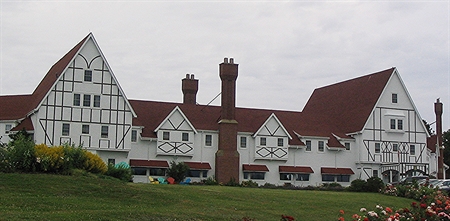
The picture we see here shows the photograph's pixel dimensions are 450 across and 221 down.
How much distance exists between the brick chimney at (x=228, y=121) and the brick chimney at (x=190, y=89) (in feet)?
30.7

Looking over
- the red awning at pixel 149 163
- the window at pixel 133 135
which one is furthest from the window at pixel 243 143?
the window at pixel 133 135

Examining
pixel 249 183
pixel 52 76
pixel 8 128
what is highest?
pixel 52 76

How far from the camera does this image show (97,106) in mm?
55031

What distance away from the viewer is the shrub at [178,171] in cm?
5612

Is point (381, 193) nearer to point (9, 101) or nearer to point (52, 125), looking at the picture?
point (52, 125)

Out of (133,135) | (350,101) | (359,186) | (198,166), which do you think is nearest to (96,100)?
(133,135)

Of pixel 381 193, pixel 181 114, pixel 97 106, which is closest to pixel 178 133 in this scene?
pixel 181 114

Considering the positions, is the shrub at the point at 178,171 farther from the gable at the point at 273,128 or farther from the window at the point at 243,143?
the gable at the point at 273,128

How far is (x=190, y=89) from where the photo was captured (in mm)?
68500

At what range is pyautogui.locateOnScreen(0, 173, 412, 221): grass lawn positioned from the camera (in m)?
24.8

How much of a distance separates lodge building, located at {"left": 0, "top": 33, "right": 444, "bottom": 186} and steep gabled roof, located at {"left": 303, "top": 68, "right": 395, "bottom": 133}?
15 cm

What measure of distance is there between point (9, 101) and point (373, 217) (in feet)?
144

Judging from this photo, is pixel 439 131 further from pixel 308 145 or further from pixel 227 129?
pixel 227 129

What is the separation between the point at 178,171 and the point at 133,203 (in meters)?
27.4
